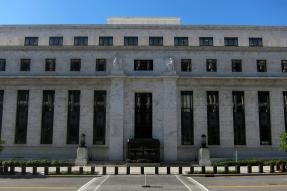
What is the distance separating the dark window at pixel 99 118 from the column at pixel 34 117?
8.21 metres

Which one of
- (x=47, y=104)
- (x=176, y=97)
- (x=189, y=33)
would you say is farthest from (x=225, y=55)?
(x=47, y=104)

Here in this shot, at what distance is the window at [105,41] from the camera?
5372cm

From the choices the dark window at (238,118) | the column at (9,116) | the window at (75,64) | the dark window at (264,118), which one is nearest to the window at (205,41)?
the dark window at (238,118)

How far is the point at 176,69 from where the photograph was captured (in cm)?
5181

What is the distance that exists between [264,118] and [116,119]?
2190cm

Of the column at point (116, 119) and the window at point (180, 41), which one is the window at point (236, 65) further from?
the column at point (116, 119)

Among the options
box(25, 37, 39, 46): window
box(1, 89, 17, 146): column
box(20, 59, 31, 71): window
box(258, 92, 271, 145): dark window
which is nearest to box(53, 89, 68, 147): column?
box(1, 89, 17, 146): column

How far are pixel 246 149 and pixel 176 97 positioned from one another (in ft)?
41.4

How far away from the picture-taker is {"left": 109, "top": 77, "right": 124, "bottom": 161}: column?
4869 centimetres

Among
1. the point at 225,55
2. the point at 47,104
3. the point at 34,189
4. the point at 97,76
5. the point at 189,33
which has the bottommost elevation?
the point at 34,189

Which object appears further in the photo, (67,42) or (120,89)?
(67,42)

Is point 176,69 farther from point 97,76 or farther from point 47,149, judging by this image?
point 47,149

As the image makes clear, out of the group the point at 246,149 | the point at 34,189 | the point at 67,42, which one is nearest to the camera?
the point at 34,189

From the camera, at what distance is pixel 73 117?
165ft
